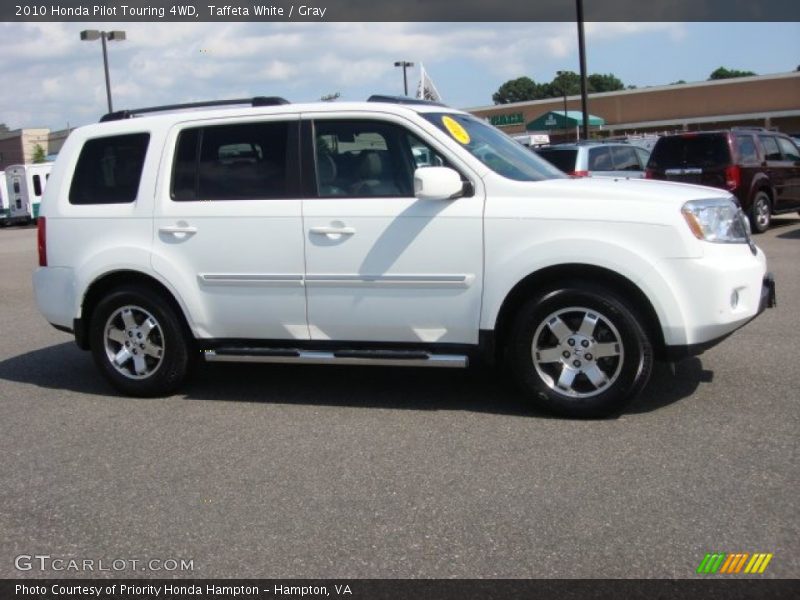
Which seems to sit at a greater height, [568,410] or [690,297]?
[690,297]

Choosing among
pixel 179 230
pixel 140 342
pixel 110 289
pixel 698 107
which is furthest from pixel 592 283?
pixel 698 107

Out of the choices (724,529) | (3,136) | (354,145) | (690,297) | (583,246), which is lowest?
(724,529)

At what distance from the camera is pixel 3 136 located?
70.3 metres

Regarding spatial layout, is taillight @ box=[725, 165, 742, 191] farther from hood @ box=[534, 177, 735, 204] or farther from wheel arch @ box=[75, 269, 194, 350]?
wheel arch @ box=[75, 269, 194, 350]

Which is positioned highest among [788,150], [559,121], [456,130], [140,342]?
[559,121]

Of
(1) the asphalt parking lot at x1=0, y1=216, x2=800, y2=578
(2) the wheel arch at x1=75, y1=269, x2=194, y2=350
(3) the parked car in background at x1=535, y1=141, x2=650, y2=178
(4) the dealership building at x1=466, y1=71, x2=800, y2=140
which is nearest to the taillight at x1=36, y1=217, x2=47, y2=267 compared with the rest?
(2) the wheel arch at x1=75, y1=269, x2=194, y2=350

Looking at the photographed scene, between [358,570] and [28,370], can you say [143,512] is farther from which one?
[28,370]

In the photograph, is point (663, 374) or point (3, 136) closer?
point (663, 374)

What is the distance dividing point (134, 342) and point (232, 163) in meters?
1.47

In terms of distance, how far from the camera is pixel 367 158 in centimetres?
569

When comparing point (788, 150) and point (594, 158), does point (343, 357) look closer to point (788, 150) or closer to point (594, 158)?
point (594, 158)

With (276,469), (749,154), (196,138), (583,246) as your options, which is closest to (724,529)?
(583,246)

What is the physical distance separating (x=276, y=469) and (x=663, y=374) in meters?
2.93
